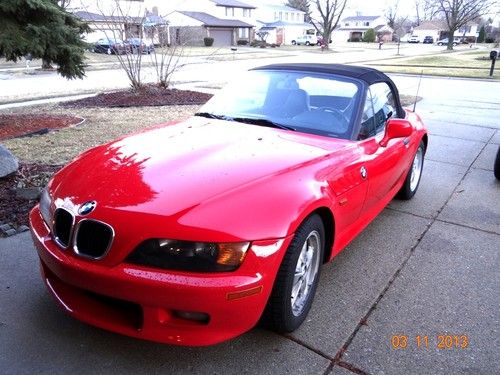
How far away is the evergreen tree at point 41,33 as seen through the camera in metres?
6.90

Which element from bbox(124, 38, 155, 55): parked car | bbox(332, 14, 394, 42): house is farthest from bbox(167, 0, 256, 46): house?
bbox(124, 38, 155, 55): parked car

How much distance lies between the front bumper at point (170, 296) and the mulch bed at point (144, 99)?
Answer: 9.50 metres

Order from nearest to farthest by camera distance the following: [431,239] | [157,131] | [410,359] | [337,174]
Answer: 1. [410,359]
2. [337,174]
3. [157,131]
4. [431,239]

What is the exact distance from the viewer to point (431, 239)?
4.11 meters

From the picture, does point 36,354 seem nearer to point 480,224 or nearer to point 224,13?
point 480,224

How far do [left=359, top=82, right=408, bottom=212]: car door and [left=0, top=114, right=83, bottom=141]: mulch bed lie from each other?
19.3 feet

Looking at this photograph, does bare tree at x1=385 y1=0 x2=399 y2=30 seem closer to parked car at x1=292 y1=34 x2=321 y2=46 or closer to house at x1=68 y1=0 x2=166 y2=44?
parked car at x1=292 y1=34 x2=321 y2=46

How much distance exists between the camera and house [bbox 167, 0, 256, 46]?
6022 cm

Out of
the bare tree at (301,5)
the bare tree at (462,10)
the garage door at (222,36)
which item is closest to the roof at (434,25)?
the bare tree at (301,5)

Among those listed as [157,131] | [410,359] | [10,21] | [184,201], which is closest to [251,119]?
[157,131]

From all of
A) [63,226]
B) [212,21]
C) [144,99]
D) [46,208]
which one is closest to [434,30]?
[212,21]

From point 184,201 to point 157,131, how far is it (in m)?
1.39

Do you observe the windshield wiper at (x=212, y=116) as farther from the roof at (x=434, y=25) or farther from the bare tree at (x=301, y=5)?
the roof at (x=434, y=25)

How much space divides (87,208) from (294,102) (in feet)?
6.67
